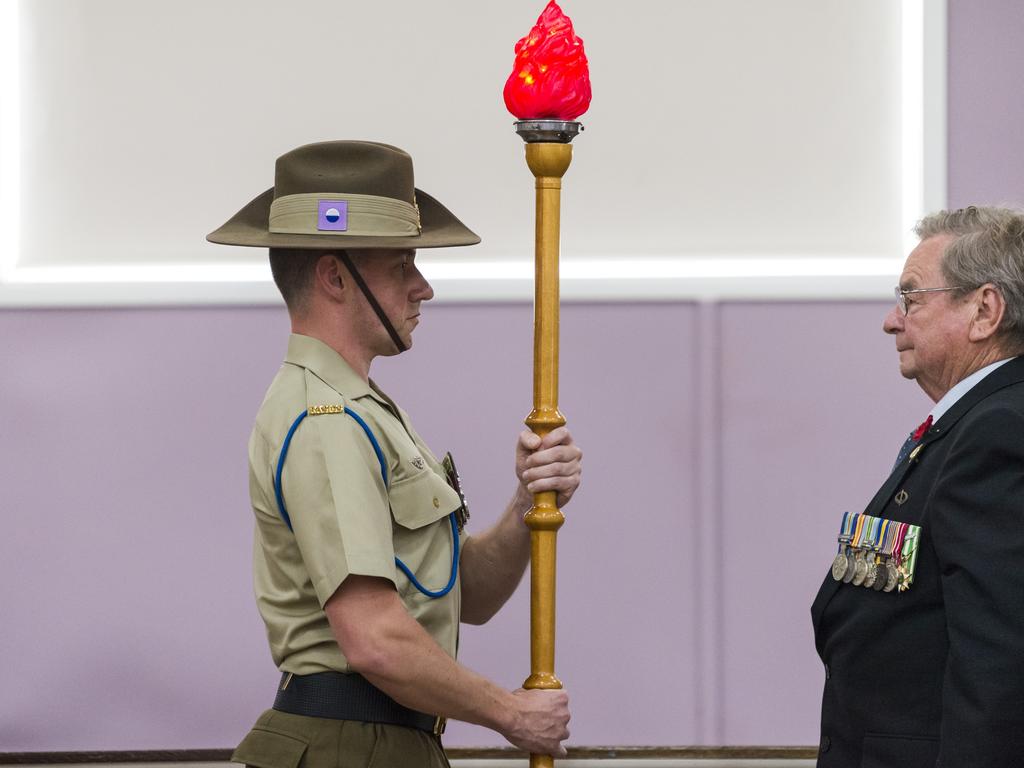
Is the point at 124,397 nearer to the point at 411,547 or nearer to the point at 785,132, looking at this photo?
the point at 411,547

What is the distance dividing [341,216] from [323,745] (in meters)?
0.72

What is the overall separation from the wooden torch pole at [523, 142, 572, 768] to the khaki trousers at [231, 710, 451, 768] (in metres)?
0.21

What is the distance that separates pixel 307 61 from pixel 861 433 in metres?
1.51

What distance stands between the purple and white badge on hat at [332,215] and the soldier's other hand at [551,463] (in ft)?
1.30

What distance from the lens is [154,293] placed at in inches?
113

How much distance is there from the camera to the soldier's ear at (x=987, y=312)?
178cm

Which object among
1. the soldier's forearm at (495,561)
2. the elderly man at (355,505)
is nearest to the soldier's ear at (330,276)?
the elderly man at (355,505)

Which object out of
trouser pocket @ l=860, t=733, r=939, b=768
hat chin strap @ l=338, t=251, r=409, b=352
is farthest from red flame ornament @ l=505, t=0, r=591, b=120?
trouser pocket @ l=860, t=733, r=939, b=768

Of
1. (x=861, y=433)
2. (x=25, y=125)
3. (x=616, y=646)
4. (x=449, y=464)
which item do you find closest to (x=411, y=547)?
(x=449, y=464)

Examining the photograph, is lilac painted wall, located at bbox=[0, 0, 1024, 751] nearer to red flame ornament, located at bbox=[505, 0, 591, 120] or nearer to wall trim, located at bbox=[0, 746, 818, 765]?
wall trim, located at bbox=[0, 746, 818, 765]

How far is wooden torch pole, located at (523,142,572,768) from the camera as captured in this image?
182 centimetres

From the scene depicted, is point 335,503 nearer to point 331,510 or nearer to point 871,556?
point 331,510

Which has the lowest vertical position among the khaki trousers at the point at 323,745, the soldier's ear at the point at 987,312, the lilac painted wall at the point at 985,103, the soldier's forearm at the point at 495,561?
the khaki trousers at the point at 323,745

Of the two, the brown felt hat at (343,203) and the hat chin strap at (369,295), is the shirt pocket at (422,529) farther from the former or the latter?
the brown felt hat at (343,203)
